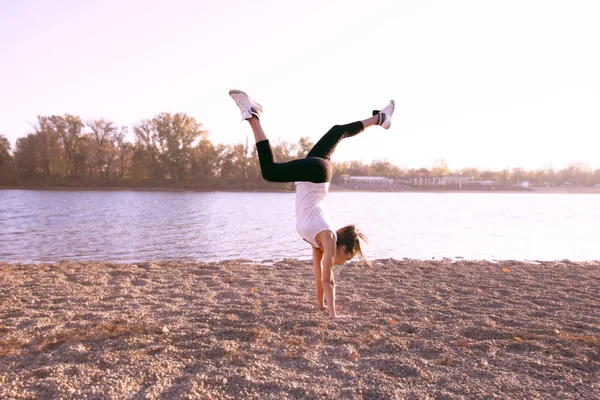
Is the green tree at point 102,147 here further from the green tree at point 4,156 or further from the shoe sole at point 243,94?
the shoe sole at point 243,94

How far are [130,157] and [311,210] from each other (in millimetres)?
81840

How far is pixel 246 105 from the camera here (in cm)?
439

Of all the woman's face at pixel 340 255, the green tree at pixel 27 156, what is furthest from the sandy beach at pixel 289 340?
the green tree at pixel 27 156

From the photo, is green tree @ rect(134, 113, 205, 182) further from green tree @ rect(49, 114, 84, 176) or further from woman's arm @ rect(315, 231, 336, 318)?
woman's arm @ rect(315, 231, 336, 318)

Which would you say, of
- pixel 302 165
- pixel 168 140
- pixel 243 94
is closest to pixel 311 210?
pixel 302 165

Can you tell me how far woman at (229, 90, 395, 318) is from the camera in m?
4.16

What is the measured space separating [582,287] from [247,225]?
16.8 metres

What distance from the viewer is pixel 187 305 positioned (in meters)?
5.67

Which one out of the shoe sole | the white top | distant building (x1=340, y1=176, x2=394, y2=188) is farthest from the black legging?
distant building (x1=340, y1=176, x2=394, y2=188)

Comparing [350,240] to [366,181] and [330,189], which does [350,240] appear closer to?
[330,189]

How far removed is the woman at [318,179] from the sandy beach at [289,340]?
0.81 metres

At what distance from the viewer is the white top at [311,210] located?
4.52 m

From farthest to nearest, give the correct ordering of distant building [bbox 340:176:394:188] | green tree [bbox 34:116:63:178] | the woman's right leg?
distant building [bbox 340:176:394:188] → green tree [bbox 34:116:63:178] → the woman's right leg

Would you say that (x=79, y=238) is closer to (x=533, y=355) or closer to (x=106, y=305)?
(x=106, y=305)
